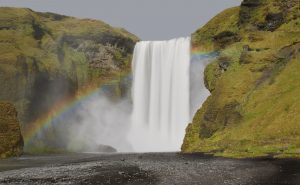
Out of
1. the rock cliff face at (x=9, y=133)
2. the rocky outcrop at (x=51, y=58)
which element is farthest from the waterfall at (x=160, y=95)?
the rock cliff face at (x=9, y=133)

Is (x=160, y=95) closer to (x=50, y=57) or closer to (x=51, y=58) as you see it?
(x=51, y=58)

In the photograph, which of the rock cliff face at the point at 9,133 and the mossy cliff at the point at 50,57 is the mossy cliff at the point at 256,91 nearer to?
the rock cliff face at the point at 9,133

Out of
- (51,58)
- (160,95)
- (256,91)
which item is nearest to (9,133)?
(51,58)

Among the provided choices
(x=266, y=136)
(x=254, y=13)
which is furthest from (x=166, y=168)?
(x=254, y=13)

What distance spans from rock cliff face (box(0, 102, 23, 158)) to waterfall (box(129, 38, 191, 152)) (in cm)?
3911

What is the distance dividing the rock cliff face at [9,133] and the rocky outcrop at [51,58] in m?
21.8

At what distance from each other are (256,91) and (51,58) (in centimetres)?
7362

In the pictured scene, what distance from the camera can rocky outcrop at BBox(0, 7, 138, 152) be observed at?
4690 inches

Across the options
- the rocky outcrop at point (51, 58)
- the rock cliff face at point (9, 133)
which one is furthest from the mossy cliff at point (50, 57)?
the rock cliff face at point (9, 133)

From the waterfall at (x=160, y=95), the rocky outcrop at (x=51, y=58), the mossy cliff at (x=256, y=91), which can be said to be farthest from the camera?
the waterfall at (x=160, y=95)

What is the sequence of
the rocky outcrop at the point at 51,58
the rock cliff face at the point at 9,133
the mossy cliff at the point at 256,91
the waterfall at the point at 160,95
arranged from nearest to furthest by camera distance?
1. the mossy cliff at the point at 256,91
2. the rock cliff face at the point at 9,133
3. the rocky outcrop at the point at 51,58
4. the waterfall at the point at 160,95

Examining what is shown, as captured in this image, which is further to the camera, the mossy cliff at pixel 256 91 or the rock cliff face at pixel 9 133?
the rock cliff face at pixel 9 133

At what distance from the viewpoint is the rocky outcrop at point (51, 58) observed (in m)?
119

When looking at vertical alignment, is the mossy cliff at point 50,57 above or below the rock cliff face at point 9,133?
above
